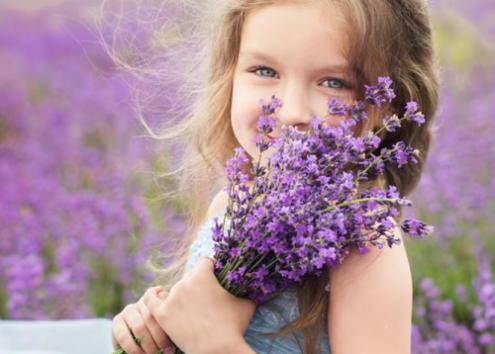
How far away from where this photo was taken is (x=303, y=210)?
1.55 meters

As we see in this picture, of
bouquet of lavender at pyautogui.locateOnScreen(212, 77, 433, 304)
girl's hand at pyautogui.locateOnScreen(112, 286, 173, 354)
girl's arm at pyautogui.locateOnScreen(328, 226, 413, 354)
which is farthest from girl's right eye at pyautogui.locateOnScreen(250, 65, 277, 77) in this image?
girl's hand at pyautogui.locateOnScreen(112, 286, 173, 354)

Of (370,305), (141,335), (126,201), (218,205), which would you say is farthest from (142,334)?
(126,201)

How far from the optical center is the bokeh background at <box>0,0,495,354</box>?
316 centimetres

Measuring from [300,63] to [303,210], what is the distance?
438 mm

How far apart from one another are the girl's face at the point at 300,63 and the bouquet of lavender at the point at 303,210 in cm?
18

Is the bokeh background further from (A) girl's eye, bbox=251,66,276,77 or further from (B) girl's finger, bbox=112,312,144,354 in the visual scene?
(B) girl's finger, bbox=112,312,144,354

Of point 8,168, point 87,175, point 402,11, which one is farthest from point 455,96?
point 402,11

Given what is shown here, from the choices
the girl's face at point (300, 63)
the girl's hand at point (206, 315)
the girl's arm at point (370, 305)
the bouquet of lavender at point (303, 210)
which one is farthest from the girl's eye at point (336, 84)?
the girl's hand at point (206, 315)

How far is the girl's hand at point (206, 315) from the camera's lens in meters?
1.74

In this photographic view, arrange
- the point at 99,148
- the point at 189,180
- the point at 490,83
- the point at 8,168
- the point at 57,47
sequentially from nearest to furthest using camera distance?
the point at 189,180 < the point at 8,168 < the point at 99,148 < the point at 490,83 < the point at 57,47

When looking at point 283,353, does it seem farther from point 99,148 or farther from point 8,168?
point 99,148

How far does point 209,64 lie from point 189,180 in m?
0.42

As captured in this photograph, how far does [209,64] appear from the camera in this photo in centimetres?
242

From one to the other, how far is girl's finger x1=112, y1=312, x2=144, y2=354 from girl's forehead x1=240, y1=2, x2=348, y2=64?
2.17ft
